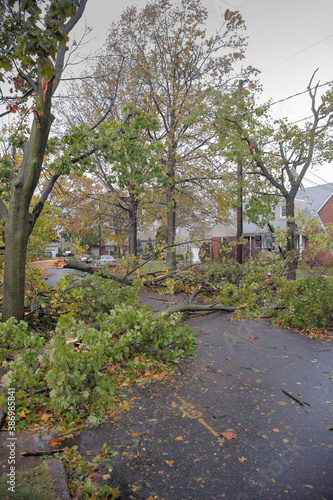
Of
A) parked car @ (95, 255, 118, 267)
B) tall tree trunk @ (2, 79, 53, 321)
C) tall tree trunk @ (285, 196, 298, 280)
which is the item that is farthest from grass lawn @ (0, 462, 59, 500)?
tall tree trunk @ (285, 196, 298, 280)

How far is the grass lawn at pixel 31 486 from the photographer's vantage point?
1852mm

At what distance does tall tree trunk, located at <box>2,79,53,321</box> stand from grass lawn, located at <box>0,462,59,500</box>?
299 cm

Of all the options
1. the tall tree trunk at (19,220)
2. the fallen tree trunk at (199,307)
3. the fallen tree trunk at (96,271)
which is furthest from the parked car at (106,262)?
the tall tree trunk at (19,220)

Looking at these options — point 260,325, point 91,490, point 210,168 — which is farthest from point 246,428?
point 210,168

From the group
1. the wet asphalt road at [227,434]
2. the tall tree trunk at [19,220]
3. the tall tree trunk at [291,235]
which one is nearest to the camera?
A: the wet asphalt road at [227,434]

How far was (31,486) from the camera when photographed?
197cm

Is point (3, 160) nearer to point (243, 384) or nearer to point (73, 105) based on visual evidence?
point (243, 384)

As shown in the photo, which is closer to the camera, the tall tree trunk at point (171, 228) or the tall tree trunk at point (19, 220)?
the tall tree trunk at point (19, 220)

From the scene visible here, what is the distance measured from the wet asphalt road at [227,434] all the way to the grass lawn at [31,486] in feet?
1.47

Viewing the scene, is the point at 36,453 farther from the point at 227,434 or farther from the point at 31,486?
the point at 227,434

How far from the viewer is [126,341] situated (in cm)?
420

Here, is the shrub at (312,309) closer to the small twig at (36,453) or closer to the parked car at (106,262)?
the parked car at (106,262)

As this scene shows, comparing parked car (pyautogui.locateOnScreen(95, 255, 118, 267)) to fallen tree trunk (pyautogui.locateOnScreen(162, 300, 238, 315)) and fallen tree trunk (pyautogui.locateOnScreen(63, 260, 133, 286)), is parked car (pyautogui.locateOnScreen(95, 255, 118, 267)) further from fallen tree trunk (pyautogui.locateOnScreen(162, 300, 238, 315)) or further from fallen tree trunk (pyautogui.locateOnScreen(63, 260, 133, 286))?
fallen tree trunk (pyautogui.locateOnScreen(162, 300, 238, 315))

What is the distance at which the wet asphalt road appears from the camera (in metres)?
2.23
